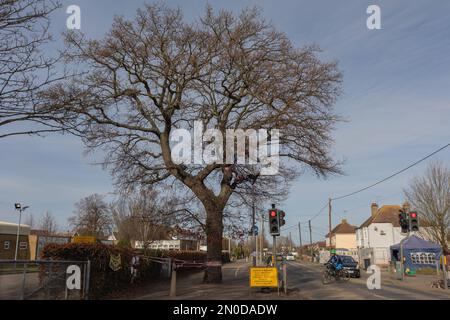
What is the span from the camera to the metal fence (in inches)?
486

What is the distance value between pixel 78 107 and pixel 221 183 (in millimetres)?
14058

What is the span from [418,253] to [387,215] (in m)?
28.1

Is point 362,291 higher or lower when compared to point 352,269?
lower

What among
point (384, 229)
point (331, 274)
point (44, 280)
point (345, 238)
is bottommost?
point (331, 274)

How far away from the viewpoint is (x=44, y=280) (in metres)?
14.1

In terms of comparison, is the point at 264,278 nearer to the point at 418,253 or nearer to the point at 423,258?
the point at 418,253

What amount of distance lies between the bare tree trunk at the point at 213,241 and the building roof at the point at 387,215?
2021 inches

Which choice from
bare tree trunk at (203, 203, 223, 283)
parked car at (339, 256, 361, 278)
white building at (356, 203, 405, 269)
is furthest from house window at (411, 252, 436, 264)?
bare tree trunk at (203, 203, 223, 283)

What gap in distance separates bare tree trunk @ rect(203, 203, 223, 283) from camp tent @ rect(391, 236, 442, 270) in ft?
79.8

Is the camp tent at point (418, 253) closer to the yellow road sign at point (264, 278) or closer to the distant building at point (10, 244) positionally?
the yellow road sign at point (264, 278)

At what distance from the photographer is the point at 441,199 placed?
40.4 m

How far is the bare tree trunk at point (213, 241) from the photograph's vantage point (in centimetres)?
2262

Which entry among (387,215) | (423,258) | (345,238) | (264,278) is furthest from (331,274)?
(345,238)

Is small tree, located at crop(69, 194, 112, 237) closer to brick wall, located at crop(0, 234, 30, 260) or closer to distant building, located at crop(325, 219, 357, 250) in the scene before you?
brick wall, located at crop(0, 234, 30, 260)
